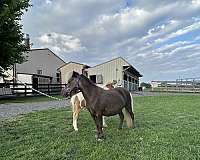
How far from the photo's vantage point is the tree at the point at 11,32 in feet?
71.5

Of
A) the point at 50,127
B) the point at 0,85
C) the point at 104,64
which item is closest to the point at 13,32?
the point at 0,85

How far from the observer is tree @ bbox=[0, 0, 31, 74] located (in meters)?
21.8

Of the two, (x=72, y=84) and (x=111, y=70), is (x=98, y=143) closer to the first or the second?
(x=72, y=84)

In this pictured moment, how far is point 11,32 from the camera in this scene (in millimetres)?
22578

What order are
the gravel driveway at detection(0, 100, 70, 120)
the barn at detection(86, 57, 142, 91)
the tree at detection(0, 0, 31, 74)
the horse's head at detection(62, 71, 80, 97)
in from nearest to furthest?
the horse's head at detection(62, 71, 80, 97), the gravel driveway at detection(0, 100, 70, 120), the tree at detection(0, 0, 31, 74), the barn at detection(86, 57, 142, 91)

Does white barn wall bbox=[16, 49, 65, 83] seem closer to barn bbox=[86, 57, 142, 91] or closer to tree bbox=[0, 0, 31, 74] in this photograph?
barn bbox=[86, 57, 142, 91]

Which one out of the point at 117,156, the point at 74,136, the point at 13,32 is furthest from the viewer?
the point at 13,32

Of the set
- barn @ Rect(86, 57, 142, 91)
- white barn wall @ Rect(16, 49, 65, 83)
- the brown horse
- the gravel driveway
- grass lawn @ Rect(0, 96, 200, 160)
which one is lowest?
grass lawn @ Rect(0, 96, 200, 160)

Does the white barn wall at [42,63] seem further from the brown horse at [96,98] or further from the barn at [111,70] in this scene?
the brown horse at [96,98]

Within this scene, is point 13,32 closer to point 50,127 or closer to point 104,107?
point 50,127

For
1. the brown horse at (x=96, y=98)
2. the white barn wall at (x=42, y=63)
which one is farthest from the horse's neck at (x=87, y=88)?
the white barn wall at (x=42, y=63)

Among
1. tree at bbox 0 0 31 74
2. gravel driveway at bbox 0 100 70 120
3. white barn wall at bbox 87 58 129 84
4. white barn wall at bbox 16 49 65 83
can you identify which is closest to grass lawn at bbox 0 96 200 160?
gravel driveway at bbox 0 100 70 120

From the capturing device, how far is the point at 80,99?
841 centimetres

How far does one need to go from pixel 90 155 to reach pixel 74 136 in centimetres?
193
